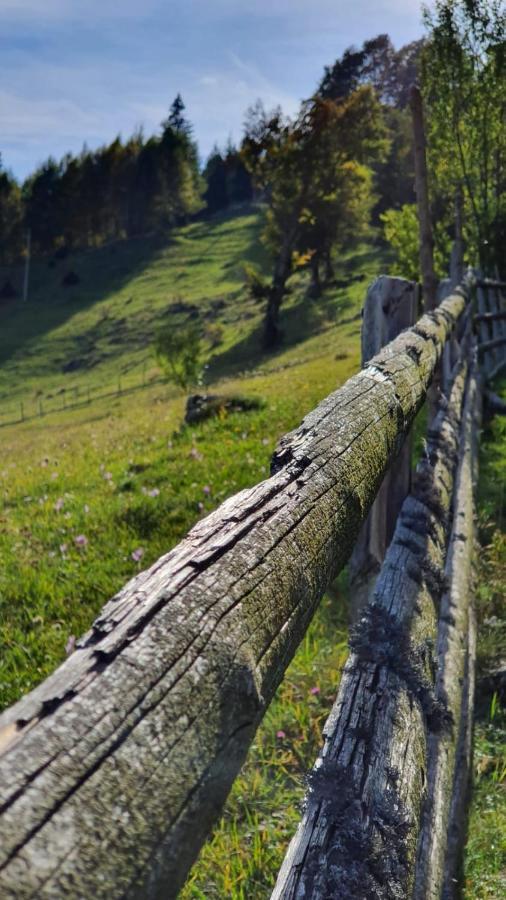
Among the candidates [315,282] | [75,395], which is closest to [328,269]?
[315,282]

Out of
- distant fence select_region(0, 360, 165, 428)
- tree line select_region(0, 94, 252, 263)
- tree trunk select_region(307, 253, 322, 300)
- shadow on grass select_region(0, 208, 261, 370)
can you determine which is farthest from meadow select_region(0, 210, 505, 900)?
tree line select_region(0, 94, 252, 263)

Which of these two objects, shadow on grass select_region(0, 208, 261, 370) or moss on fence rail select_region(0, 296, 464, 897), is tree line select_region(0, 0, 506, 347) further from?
moss on fence rail select_region(0, 296, 464, 897)

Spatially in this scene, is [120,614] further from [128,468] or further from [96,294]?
[96,294]

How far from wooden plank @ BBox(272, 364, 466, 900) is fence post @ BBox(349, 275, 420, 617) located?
2.22 feet

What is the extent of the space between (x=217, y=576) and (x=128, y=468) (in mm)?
7758

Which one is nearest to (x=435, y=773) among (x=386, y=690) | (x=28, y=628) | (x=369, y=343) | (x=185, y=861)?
(x=386, y=690)

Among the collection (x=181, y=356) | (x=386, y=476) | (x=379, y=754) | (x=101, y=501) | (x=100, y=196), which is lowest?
(x=101, y=501)

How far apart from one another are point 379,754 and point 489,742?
2.19 meters

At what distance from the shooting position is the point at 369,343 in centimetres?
419

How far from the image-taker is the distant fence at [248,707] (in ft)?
2.77

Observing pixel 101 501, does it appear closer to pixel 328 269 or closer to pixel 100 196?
pixel 328 269

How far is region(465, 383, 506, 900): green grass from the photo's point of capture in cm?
298

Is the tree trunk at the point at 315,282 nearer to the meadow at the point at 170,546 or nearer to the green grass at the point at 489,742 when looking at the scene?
the meadow at the point at 170,546

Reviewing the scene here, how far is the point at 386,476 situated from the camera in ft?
12.6
